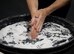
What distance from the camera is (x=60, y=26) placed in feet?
3.57

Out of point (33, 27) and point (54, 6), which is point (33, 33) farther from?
point (54, 6)

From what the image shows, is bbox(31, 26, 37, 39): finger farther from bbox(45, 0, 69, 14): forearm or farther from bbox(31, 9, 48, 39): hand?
bbox(45, 0, 69, 14): forearm

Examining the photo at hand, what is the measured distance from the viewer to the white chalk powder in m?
0.92

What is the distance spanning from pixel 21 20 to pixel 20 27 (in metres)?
0.07

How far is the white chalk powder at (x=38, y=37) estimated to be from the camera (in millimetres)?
920

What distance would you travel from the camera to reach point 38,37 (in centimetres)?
99

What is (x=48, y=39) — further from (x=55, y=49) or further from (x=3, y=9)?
(x=3, y=9)

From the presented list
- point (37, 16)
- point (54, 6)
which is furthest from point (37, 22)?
point (54, 6)

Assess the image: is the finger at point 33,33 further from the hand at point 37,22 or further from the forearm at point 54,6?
the forearm at point 54,6

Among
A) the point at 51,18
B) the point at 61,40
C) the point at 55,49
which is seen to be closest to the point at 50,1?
the point at 51,18

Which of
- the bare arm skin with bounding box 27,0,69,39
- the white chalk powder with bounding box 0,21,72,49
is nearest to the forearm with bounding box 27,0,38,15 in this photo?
the bare arm skin with bounding box 27,0,69,39

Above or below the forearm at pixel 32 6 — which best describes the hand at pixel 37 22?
below

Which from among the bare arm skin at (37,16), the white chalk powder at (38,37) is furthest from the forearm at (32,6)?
the white chalk powder at (38,37)

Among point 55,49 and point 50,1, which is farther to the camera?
point 50,1
